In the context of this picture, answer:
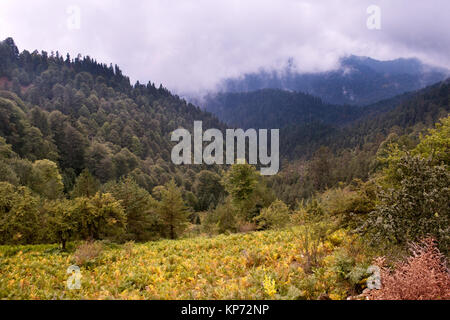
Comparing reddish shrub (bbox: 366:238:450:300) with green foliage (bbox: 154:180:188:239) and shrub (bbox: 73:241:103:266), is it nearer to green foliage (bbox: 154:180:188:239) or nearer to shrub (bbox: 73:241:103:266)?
shrub (bbox: 73:241:103:266)

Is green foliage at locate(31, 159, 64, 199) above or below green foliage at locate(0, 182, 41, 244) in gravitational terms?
above

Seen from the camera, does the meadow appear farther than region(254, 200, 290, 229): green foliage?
No

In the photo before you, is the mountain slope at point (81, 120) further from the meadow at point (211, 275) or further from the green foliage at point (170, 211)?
the meadow at point (211, 275)

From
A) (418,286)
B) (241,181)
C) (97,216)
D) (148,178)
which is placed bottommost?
(418,286)

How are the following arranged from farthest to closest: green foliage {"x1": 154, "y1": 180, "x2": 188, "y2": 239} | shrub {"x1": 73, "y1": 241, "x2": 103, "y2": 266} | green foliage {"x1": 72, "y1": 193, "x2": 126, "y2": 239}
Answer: green foliage {"x1": 154, "y1": 180, "x2": 188, "y2": 239}
green foliage {"x1": 72, "y1": 193, "x2": 126, "y2": 239}
shrub {"x1": 73, "y1": 241, "x2": 103, "y2": 266}

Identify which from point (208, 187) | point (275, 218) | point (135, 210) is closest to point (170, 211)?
point (135, 210)

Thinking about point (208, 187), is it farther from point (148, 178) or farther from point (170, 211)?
point (170, 211)

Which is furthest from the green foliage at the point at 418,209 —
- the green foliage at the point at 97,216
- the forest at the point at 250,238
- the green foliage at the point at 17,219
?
the green foliage at the point at 17,219

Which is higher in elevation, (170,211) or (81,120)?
(81,120)

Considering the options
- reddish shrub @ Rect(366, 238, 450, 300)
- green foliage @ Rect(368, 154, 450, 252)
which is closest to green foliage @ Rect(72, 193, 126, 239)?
green foliage @ Rect(368, 154, 450, 252)

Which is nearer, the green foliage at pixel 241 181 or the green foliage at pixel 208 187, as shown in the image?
the green foliage at pixel 241 181

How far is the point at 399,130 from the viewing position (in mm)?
129000

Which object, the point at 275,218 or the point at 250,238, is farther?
the point at 275,218
